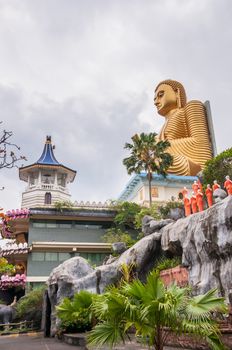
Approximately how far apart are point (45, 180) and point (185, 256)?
103 ft

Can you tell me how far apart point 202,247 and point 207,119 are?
35.3m

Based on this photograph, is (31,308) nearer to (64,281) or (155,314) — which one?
(64,281)

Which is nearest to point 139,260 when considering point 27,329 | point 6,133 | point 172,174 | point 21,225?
point 27,329

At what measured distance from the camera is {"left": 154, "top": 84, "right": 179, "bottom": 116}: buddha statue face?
4859 centimetres

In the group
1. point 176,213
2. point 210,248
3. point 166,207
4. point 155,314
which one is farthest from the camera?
point 166,207

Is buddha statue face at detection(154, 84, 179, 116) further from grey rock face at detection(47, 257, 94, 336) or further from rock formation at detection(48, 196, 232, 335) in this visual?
grey rock face at detection(47, 257, 94, 336)

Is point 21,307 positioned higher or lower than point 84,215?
lower

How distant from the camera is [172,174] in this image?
4156 centimetres

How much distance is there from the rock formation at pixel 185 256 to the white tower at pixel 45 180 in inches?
904

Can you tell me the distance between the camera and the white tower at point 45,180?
143 ft

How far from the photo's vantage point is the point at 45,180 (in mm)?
45219

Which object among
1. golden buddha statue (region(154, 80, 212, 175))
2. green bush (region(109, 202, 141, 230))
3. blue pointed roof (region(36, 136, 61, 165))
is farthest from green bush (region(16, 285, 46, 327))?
golden buddha statue (region(154, 80, 212, 175))

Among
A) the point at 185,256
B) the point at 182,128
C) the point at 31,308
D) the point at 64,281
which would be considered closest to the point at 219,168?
the point at 185,256

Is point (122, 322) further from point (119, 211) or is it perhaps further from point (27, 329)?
point (119, 211)
